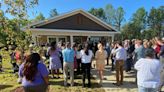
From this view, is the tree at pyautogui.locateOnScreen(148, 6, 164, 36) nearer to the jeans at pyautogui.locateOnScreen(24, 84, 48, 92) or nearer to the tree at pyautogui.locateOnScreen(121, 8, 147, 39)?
the tree at pyautogui.locateOnScreen(121, 8, 147, 39)

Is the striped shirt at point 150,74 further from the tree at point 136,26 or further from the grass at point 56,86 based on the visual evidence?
the tree at point 136,26

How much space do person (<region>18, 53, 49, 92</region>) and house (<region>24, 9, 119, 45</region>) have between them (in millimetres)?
19629

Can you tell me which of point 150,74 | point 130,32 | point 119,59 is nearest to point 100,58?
point 119,59

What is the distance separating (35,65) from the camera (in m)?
6.73

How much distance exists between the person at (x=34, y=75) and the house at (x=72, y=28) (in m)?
19.6

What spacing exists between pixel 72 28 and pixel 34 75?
22568mm

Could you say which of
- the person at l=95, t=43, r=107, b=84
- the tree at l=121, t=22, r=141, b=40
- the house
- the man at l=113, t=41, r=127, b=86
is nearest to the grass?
the person at l=95, t=43, r=107, b=84

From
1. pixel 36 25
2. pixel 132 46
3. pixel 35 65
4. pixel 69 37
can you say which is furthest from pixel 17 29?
pixel 69 37

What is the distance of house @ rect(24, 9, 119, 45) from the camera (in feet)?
89.9

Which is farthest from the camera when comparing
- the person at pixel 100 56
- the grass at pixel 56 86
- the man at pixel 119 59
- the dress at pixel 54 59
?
the dress at pixel 54 59

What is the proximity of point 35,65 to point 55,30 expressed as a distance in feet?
69.0

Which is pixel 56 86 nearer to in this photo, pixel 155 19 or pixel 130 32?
pixel 130 32

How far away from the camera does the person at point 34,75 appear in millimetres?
6721

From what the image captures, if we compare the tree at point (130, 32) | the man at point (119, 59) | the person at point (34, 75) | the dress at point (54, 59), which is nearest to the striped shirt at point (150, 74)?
the person at point (34, 75)
